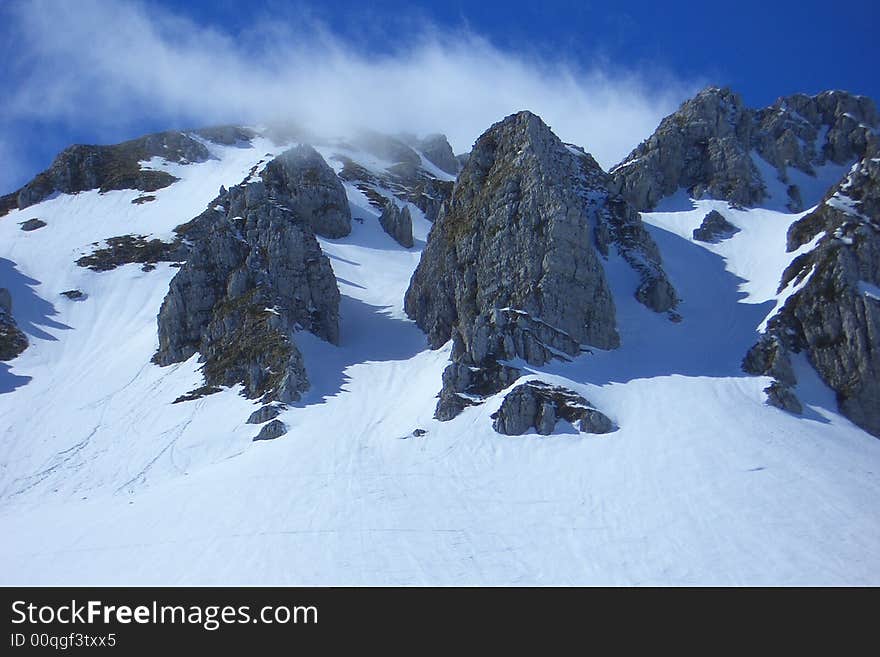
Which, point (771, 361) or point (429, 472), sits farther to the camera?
point (771, 361)

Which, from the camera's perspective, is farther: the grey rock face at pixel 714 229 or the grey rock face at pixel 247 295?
the grey rock face at pixel 714 229

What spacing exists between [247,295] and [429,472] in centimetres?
2748

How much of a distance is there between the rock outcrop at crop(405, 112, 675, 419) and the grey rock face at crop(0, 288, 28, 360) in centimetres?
3339

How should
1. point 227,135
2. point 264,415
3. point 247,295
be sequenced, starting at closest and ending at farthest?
point 264,415
point 247,295
point 227,135

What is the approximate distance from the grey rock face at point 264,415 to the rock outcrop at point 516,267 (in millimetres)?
10420

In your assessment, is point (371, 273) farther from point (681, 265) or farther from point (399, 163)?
point (399, 163)

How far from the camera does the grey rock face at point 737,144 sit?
7944 cm

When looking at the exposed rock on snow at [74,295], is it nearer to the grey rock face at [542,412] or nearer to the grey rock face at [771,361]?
the grey rock face at [542,412]

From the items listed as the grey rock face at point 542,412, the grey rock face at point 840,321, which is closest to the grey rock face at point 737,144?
the grey rock face at point 840,321

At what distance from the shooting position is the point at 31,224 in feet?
289

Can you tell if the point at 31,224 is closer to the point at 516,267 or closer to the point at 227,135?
the point at 227,135

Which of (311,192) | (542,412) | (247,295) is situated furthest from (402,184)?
(542,412)

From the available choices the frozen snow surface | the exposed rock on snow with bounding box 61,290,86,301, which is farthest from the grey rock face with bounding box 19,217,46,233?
the frozen snow surface
